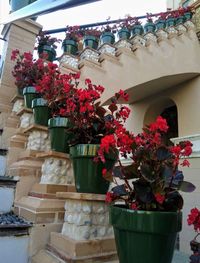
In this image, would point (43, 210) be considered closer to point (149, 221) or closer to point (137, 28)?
point (149, 221)

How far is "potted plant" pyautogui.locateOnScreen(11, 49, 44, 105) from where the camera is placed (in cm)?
253

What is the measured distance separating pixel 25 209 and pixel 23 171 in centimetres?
34

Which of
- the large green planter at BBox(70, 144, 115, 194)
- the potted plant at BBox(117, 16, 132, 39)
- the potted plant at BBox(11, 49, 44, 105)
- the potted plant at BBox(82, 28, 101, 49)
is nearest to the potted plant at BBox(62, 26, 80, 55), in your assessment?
the potted plant at BBox(82, 28, 101, 49)

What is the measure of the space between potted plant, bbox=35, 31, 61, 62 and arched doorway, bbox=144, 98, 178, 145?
92.3 inches

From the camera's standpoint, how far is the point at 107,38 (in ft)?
11.4

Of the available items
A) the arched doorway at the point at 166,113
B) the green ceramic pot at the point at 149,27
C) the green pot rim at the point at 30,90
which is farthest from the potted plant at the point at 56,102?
the arched doorway at the point at 166,113

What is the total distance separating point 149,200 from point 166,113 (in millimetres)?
4401

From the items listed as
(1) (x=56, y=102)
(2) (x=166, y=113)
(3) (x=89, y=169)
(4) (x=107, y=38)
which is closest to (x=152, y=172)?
(3) (x=89, y=169)

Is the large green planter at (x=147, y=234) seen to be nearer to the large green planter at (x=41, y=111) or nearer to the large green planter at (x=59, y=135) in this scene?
the large green planter at (x=59, y=135)

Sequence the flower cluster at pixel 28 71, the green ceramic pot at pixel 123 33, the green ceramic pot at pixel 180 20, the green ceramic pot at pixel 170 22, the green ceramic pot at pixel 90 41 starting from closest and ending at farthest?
1. the flower cluster at pixel 28 71
2. the green ceramic pot at pixel 90 41
3. the green ceramic pot at pixel 123 33
4. the green ceramic pot at pixel 170 22
5. the green ceramic pot at pixel 180 20

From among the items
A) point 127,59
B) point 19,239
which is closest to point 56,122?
point 19,239

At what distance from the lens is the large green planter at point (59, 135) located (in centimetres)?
188

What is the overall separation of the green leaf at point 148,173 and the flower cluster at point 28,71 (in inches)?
68.7

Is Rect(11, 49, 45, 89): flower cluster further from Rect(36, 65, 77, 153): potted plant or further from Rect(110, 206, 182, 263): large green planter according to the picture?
Rect(110, 206, 182, 263): large green planter
